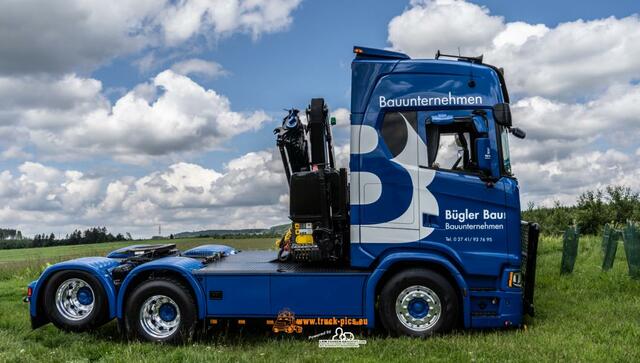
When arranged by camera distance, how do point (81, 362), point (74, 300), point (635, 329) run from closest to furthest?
point (81, 362)
point (635, 329)
point (74, 300)

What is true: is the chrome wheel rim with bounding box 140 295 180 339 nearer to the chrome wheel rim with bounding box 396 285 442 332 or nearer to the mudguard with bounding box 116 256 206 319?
the mudguard with bounding box 116 256 206 319

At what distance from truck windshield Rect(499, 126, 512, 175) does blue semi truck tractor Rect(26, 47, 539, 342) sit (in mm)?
49

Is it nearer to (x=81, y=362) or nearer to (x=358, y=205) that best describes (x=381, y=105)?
(x=358, y=205)

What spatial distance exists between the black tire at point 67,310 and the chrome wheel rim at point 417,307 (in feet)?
15.4

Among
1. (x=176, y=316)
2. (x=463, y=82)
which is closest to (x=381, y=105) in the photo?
(x=463, y=82)

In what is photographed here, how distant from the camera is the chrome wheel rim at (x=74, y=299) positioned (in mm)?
9531

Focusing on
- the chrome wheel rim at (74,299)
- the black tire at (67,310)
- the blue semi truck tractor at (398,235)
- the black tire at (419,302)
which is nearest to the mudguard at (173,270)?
the blue semi truck tractor at (398,235)

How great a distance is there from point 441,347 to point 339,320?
1.58 m

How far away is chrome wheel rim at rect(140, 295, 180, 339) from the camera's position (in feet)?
29.9

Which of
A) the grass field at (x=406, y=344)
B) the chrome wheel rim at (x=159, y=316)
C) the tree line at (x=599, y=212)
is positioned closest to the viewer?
the grass field at (x=406, y=344)

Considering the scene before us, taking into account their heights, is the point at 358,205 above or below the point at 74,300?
above

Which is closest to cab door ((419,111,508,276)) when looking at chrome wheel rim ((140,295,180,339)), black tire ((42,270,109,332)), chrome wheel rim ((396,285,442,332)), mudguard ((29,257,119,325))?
chrome wheel rim ((396,285,442,332))

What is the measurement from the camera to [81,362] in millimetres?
7707

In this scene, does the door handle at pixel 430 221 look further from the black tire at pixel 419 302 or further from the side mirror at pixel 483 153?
the side mirror at pixel 483 153
